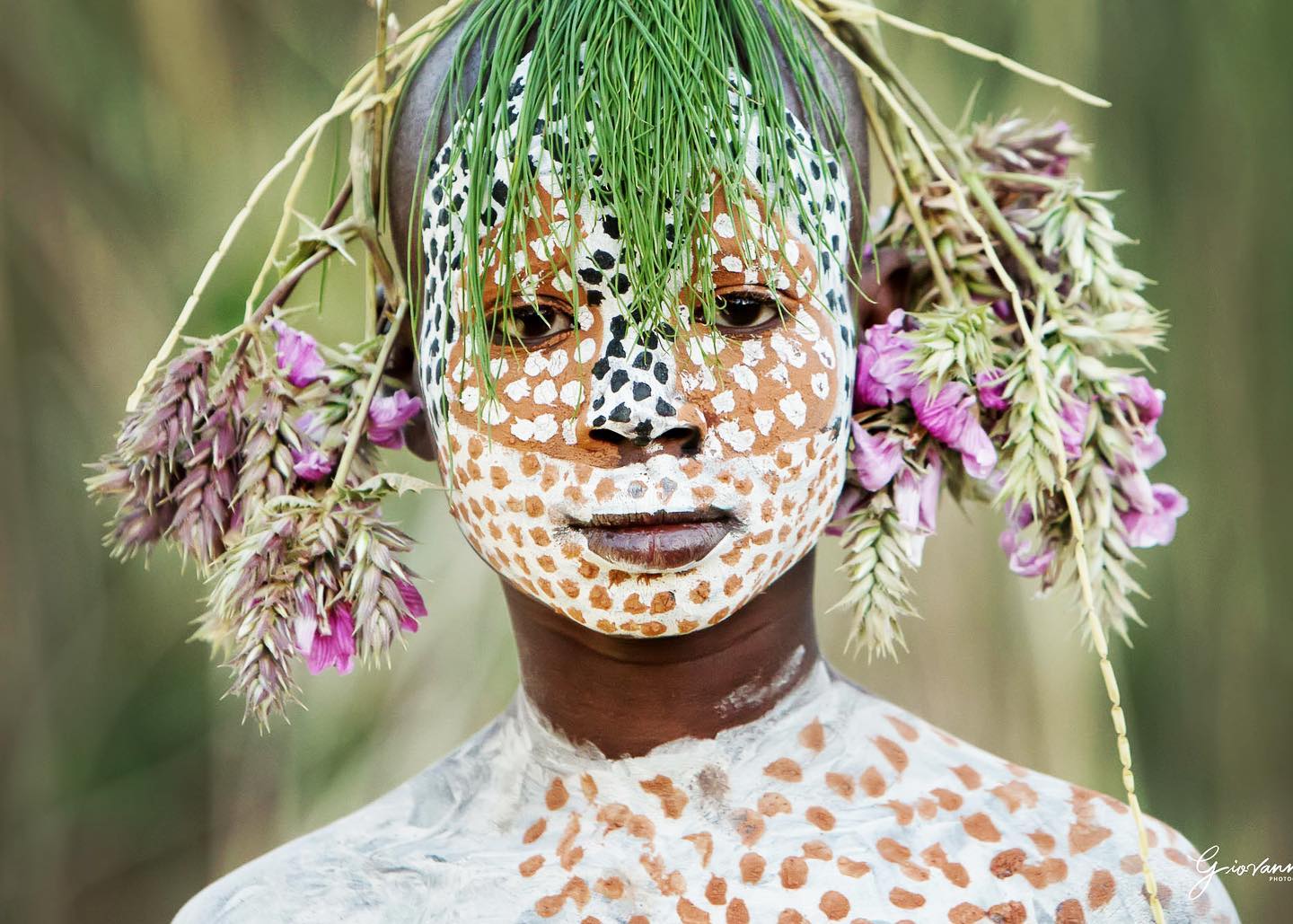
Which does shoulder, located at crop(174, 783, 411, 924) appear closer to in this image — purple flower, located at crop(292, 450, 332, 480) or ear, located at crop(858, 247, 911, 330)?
Answer: purple flower, located at crop(292, 450, 332, 480)

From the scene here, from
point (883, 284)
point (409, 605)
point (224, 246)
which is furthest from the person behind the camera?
point (883, 284)

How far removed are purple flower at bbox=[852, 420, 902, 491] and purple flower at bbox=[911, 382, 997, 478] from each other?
33mm

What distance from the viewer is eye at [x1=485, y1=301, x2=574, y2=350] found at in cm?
108

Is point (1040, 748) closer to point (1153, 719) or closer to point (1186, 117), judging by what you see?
point (1153, 719)

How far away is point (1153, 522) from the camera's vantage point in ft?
3.98

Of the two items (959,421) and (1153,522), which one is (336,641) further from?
(1153,522)

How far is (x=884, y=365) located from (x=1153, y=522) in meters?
0.25

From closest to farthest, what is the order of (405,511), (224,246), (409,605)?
(224,246) → (409,605) → (405,511)

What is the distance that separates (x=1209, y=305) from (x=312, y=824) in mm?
1425

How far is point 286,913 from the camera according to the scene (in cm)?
121

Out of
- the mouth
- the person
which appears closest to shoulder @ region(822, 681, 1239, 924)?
the person

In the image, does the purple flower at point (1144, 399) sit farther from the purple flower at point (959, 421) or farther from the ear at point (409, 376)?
the ear at point (409, 376)

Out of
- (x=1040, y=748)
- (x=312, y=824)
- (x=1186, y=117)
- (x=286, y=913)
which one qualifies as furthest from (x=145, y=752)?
(x=1186, y=117)

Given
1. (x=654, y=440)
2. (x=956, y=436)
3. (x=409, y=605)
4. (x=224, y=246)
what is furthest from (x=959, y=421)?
(x=224, y=246)
